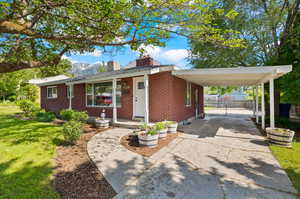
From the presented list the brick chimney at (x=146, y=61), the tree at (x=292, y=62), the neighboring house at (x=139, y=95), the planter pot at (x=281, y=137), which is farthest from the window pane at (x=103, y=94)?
the tree at (x=292, y=62)

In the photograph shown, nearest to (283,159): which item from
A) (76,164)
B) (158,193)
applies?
(158,193)

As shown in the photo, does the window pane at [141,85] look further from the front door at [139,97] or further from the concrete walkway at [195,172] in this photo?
the concrete walkway at [195,172]

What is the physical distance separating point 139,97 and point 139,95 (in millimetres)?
108

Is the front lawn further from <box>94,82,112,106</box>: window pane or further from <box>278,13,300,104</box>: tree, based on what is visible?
<box>94,82,112,106</box>: window pane

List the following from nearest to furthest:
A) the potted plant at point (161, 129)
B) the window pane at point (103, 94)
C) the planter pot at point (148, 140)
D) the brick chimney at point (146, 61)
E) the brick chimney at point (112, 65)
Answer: the planter pot at point (148, 140)
the potted plant at point (161, 129)
the window pane at point (103, 94)
the brick chimney at point (146, 61)
the brick chimney at point (112, 65)

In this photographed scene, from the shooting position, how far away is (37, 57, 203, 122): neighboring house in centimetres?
697

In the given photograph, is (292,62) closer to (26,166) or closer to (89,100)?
(26,166)

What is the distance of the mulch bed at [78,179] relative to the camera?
240 centimetres

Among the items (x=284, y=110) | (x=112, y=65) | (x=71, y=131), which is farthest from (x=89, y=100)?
(x=284, y=110)

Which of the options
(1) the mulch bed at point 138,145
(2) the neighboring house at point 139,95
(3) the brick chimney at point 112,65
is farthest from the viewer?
(3) the brick chimney at point 112,65

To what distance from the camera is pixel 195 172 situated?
3076 millimetres

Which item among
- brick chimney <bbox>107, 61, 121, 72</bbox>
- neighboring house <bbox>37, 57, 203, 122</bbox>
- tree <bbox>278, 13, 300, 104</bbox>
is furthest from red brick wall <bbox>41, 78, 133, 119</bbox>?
tree <bbox>278, 13, 300, 104</bbox>

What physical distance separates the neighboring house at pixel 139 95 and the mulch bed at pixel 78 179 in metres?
3.24

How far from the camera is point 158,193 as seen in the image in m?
2.38
